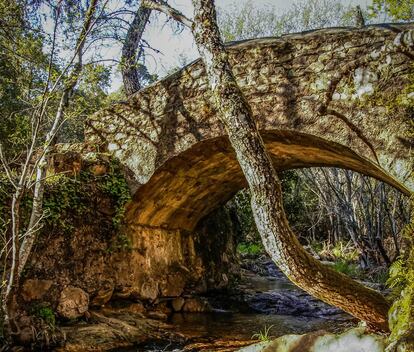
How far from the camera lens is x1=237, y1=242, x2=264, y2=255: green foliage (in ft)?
53.6

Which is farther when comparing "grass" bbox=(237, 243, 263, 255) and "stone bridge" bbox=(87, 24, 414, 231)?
"grass" bbox=(237, 243, 263, 255)

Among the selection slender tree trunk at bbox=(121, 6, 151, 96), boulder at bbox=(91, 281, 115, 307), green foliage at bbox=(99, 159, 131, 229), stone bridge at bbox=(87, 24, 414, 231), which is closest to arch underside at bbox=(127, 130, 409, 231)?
stone bridge at bbox=(87, 24, 414, 231)

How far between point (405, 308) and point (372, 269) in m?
8.21

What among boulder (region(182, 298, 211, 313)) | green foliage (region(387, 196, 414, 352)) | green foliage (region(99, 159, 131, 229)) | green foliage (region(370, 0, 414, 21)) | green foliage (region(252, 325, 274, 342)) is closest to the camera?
green foliage (region(387, 196, 414, 352))

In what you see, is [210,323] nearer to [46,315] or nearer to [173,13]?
[46,315]

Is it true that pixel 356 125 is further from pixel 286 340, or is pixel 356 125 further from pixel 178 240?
pixel 178 240

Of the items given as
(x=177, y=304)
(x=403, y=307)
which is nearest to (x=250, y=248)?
(x=177, y=304)

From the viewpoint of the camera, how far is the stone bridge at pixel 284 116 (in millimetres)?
4219

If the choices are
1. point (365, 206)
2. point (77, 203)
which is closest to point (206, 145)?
point (77, 203)

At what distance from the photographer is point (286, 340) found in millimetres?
2996

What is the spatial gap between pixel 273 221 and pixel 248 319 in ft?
14.5

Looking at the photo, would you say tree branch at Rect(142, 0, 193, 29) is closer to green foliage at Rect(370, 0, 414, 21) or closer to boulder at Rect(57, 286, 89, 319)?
green foliage at Rect(370, 0, 414, 21)

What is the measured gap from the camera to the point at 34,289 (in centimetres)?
498

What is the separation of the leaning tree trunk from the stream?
84.5 inches
